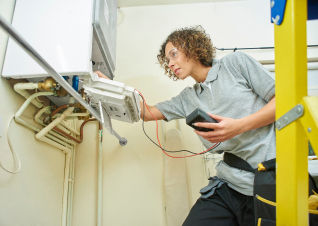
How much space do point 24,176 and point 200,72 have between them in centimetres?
99

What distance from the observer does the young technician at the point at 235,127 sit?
0.81 metres

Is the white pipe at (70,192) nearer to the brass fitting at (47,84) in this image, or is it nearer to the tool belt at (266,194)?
the brass fitting at (47,84)

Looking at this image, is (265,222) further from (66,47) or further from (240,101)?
(66,47)

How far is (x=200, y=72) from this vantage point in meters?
1.16

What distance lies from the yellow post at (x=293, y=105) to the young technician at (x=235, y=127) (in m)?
0.40

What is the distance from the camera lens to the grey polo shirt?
0.84 m

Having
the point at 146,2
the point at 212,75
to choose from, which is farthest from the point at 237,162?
the point at 146,2

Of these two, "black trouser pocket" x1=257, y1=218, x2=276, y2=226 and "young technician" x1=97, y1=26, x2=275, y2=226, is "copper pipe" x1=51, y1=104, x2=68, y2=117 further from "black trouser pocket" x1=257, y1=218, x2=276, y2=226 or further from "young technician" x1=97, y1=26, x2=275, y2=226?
"black trouser pocket" x1=257, y1=218, x2=276, y2=226

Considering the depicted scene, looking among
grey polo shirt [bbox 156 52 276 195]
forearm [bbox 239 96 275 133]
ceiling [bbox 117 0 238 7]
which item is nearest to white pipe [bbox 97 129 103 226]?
grey polo shirt [bbox 156 52 276 195]

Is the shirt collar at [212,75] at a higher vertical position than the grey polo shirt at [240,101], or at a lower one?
higher

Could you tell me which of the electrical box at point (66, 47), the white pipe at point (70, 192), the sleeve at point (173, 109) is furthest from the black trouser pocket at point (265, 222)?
the white pipe at point (70, 192)

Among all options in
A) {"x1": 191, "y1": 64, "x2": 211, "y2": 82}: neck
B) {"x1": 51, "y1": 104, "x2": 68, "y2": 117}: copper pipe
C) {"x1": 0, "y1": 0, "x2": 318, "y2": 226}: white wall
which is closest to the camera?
{"x1": 0, "y1": 0, "x2": 318, "y2": 226}: white wall

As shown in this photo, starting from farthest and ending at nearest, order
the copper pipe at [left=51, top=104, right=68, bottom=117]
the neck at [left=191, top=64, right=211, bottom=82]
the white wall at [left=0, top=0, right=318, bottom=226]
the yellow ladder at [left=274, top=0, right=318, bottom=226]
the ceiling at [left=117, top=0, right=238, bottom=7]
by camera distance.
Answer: the ceiling at [left=117, top=0, right=238, bottom=7]
the neck at [left=191, top=64, right=211, bottom=82]
the copper pipe at [left=51, top=104, right=68, bottom=117]
the white wall at [left=0, top=0, right=318, bottom=226]
the yellow ladder at [left=274, top=0, right=318, bottom=226]

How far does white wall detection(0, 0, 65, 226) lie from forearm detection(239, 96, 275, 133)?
0.91m
